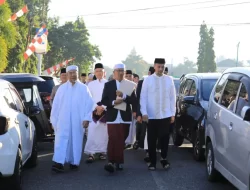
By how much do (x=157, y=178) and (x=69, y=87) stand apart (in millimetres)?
2198

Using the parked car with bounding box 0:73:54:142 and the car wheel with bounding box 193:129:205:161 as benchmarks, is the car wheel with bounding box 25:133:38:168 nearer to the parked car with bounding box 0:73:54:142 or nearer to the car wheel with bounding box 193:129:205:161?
the parked car with bounding box 0:73:54:142

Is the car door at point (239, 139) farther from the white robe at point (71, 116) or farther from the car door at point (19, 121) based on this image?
the white robe at point (71, 116)

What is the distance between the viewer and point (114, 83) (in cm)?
890

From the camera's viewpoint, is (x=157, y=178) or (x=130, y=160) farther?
(x=130, y=160)

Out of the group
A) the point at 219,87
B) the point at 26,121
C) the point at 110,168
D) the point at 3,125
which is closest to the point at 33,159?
the point at 26,121

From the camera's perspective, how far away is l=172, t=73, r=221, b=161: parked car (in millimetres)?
9438

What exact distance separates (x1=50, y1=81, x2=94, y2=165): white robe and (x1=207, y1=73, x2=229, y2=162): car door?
7.20ft

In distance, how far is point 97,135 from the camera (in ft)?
33.2

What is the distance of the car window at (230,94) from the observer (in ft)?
21.8

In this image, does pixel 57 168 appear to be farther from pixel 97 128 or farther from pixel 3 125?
pixel 3 125

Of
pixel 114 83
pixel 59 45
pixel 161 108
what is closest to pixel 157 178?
pixel 161 108

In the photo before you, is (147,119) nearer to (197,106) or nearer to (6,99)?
(197,106)

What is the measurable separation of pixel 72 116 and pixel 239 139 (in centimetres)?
373

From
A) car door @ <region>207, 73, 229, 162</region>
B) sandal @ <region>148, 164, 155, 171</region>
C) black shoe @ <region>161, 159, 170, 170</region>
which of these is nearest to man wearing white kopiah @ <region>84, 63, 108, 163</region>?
sandal @ <region>148, 164, 155, 171</region>
